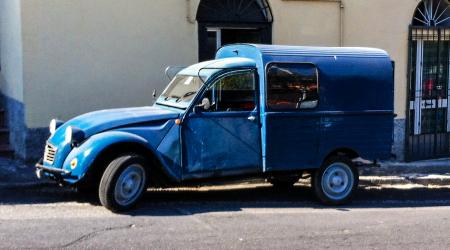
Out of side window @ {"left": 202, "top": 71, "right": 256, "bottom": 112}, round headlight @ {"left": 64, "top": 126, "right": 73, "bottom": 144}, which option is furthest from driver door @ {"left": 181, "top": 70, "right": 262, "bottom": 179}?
round headlight @ {"left": 64, "top": 126, "right": 73, "bottom": 144}

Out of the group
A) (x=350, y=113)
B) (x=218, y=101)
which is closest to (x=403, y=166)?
(x=350, y=113)

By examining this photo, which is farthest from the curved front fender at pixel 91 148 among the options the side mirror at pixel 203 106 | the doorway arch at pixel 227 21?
the doorway arch at pixel 227 21

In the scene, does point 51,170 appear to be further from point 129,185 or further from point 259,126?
point 259,126

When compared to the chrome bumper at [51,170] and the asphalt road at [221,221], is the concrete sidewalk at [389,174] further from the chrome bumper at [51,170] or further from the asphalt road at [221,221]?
the chrome bumper at [51,170]

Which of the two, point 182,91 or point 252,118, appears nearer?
point 252,118

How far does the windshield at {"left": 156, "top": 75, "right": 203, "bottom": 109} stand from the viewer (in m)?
7.50

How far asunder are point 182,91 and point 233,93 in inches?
26.6

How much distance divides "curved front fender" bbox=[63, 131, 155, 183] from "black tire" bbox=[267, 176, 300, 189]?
7.14ft

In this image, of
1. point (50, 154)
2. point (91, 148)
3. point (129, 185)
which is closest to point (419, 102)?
point (129, 185)

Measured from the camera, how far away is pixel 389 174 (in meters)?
10.3

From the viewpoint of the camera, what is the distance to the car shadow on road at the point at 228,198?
752 centimetres

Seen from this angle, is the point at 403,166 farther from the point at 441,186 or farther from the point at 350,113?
the point at 350,113

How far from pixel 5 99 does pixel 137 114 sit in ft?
13.4

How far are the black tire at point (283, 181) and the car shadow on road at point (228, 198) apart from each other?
8 cm
